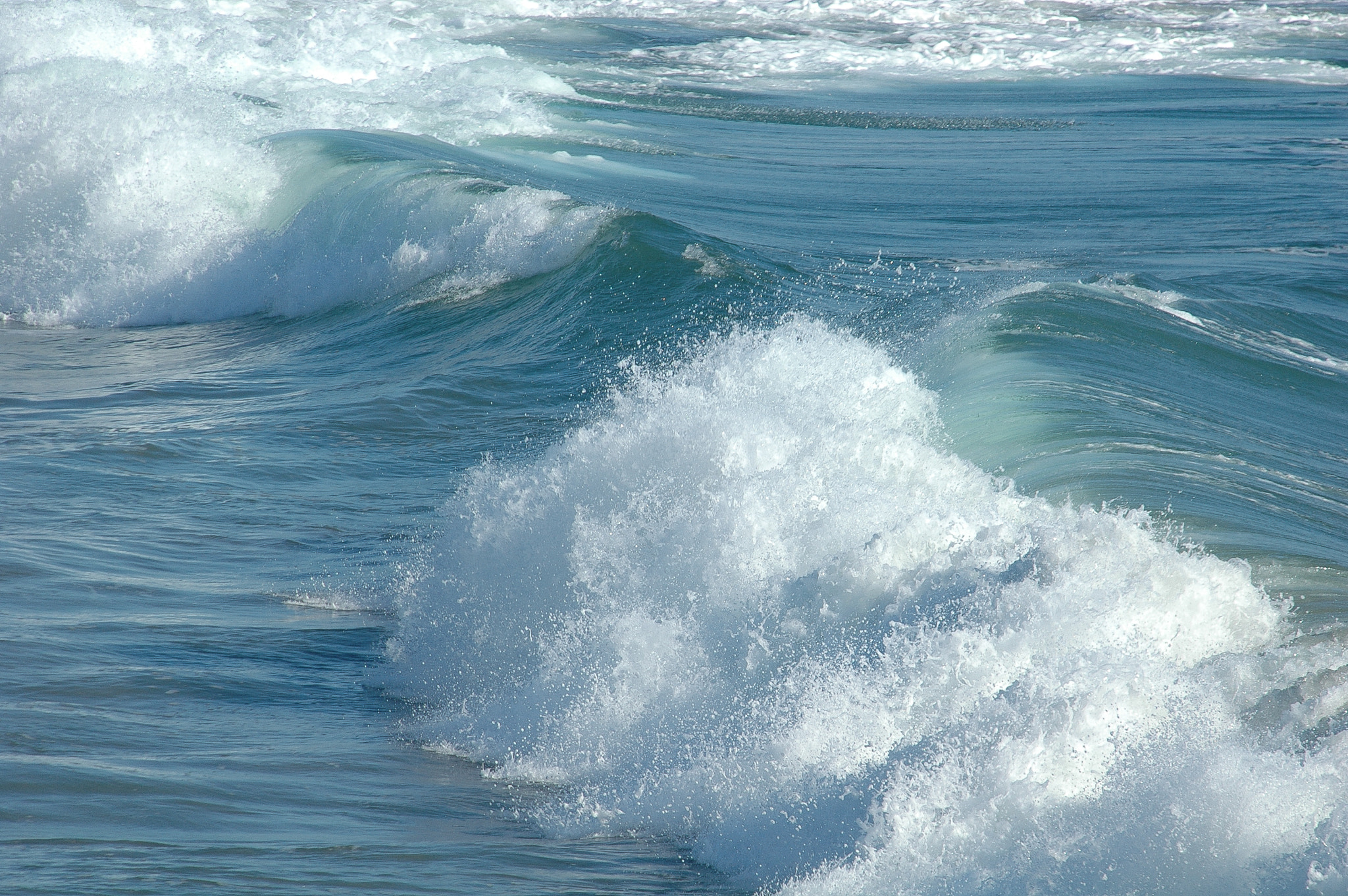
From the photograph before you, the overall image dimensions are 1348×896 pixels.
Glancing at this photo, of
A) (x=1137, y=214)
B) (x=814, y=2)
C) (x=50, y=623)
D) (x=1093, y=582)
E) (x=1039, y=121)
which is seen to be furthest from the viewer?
(x=814, y=2)

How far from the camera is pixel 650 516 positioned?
543 cm

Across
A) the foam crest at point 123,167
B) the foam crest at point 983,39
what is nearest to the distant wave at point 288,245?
the foam crest at point 123,167

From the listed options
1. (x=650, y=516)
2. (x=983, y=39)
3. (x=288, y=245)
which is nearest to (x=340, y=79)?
(x=288, y=245)

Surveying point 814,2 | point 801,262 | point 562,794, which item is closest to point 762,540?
point 562,794

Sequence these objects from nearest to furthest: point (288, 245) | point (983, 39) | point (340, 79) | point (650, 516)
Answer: point (650, 516) < point (288, 245) < point (340, 79) < point (983, 39)

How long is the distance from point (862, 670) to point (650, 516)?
57.4 inches

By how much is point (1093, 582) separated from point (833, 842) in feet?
4.23

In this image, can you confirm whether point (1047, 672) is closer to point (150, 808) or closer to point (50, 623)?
point (150, 808)

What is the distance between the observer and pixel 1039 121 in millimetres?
19906

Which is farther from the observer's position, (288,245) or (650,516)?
(288,245)

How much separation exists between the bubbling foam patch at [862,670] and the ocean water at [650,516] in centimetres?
2

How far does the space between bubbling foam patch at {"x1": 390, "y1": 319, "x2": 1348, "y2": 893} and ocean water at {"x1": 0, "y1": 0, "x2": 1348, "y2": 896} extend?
0.05ft

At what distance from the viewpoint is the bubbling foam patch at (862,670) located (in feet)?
11.3

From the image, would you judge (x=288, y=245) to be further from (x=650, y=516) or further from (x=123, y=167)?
(x=650, y=516)
